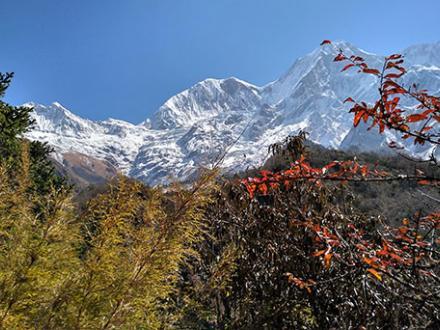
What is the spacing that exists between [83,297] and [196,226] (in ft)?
2.52

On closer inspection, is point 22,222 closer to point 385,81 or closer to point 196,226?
point 196,226

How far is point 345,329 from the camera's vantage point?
11.4 feet

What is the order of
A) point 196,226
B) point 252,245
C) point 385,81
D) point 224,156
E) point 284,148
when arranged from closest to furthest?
point 385,81 → point 224,156 → point 196,226 → point 252,245 → point 284,148

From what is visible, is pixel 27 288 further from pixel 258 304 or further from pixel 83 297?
pixel 258 304

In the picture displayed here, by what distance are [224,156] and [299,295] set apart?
3171mm

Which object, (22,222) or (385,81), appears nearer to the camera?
(385,81)

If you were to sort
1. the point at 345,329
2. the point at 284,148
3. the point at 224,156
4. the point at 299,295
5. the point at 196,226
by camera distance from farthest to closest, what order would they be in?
the point at 284,148 → the point at 299,295 → the point at 345,329 → the point at 196,226 → the point at 224,156

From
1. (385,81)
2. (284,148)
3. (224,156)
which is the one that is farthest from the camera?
(284,148)

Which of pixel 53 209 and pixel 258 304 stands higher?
pixel 258 304

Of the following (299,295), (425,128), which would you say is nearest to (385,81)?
(425,128)

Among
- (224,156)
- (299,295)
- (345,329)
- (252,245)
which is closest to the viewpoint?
(224,156)

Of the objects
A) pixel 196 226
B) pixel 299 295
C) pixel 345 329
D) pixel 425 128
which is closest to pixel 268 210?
pixel 299 295

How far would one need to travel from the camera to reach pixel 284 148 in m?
5.54

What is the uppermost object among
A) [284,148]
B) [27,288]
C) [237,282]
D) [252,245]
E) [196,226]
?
[284,148]
